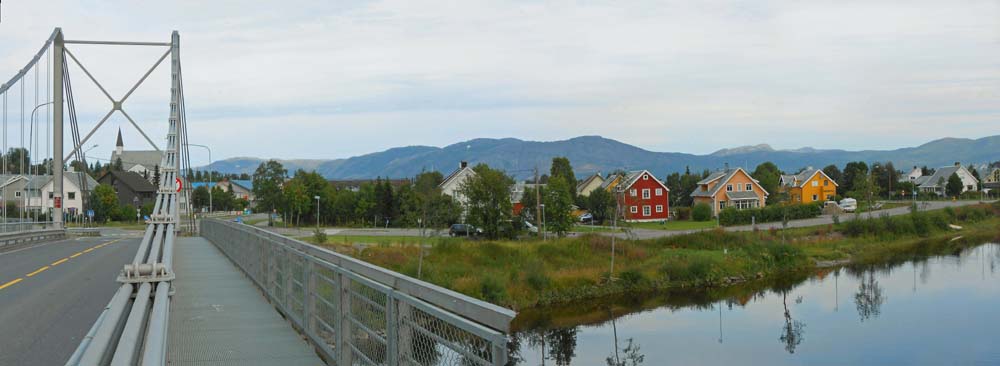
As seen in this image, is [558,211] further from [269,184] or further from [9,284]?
[9,284]

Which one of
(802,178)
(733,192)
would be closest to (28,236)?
(733,192)

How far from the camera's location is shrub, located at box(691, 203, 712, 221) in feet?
232

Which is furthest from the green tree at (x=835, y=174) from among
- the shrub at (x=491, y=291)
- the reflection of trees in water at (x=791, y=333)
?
the shrub at (x=491, y=291)

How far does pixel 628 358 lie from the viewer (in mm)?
24766

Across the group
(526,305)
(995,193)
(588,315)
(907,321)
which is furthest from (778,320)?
(995,193)

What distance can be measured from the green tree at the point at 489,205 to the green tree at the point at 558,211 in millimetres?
2661

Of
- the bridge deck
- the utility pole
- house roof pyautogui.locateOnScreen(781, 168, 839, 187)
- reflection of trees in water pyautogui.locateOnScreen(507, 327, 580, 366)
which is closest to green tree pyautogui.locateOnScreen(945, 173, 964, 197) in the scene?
house roof pyautogui.locateOnScreen(781, 168, 839, 187)

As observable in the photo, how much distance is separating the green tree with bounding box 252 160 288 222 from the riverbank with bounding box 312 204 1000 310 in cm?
3206

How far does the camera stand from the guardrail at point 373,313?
3.74 meters

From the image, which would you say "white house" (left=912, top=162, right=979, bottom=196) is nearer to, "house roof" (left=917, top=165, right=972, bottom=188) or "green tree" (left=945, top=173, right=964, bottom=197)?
"house roof" (left=917, top=165, right=972, bottom=188)

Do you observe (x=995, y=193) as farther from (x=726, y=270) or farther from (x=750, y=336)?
(x=750, y=336)

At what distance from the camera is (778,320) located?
30484 mm

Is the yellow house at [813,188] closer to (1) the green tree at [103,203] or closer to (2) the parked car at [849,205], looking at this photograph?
(2) the parked car at [849,205]

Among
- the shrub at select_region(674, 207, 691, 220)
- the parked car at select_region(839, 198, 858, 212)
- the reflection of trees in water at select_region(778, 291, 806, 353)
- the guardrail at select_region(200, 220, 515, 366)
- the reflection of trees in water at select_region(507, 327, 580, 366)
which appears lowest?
the reflection of trees in water at select_region(778, 291, 806, 353)
